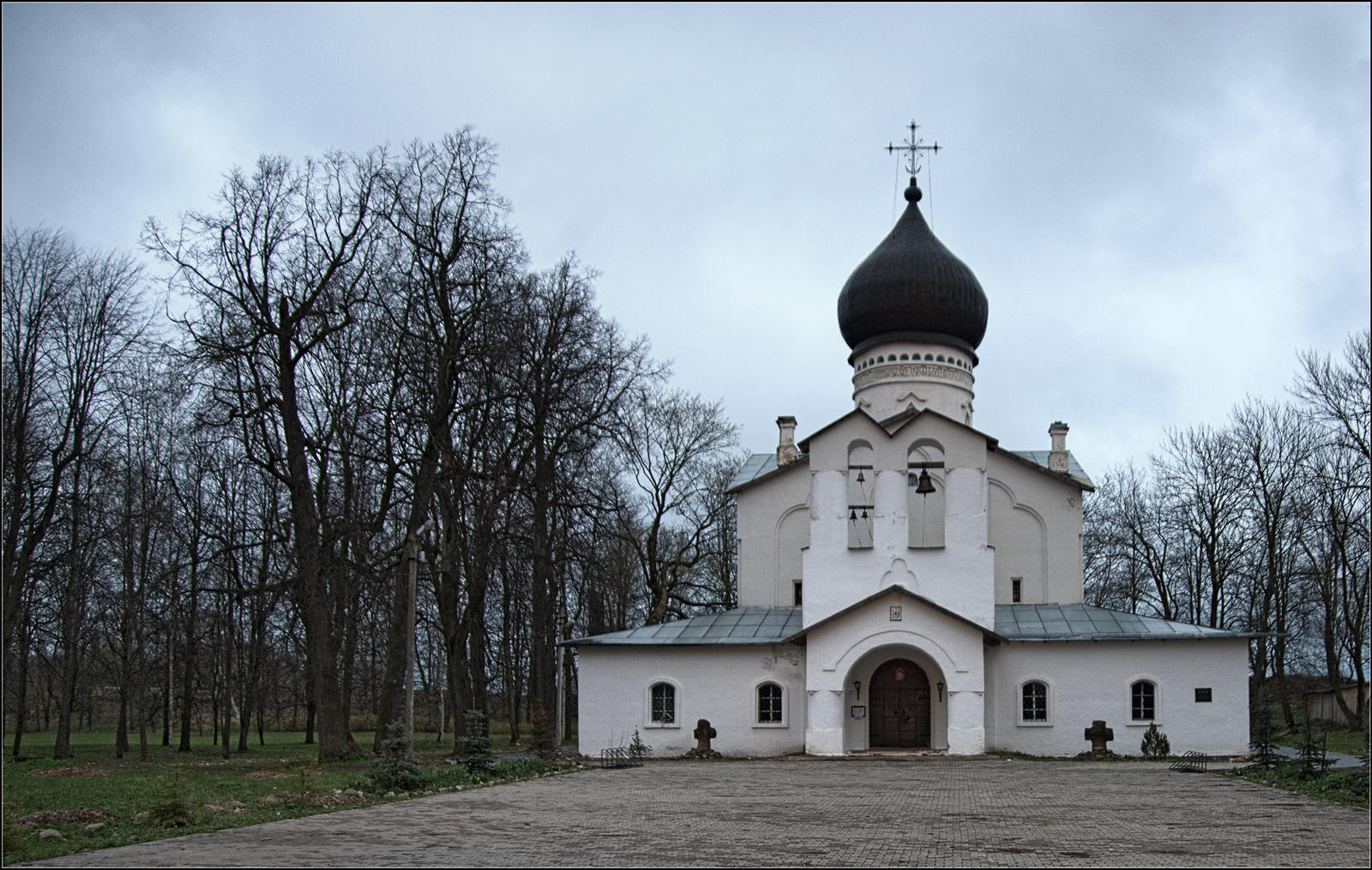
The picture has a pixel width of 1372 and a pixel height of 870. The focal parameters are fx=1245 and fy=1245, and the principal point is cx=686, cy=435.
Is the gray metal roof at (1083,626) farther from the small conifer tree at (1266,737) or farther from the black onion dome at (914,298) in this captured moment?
the black onion dome at (914,298)

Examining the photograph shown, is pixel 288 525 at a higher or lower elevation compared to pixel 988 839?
higher

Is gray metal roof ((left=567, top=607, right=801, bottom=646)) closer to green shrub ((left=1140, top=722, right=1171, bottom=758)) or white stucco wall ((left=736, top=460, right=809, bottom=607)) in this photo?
white stucco wall ((left=736, top=460, right=809, bottom=607))

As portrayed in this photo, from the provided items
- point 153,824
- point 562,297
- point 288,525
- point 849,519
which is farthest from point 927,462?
point 153,824

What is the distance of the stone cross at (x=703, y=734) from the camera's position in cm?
2639

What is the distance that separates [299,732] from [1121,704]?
3347cm

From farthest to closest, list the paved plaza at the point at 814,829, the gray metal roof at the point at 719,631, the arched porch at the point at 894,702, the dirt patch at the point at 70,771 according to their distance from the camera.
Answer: the gray metal roof at the point at 719,631 → the arched porch at the point at 894,702 → the dirt patch at the point at 70,771 → the paved plaza at the point at 814,829

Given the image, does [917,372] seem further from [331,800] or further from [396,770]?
[331,800]

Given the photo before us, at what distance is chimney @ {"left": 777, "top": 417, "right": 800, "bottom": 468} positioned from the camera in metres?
31.0

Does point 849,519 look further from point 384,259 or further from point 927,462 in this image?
point 384,259

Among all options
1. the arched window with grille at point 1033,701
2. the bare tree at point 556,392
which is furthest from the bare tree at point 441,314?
the arched window with grille at point 1033,701

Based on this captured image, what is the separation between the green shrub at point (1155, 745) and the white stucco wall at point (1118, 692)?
171mm

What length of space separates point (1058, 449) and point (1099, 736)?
7.36m

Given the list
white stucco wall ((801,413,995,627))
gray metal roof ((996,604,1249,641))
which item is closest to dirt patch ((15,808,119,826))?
white stucco wall ((801,413,995,627))

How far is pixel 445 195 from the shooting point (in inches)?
977
